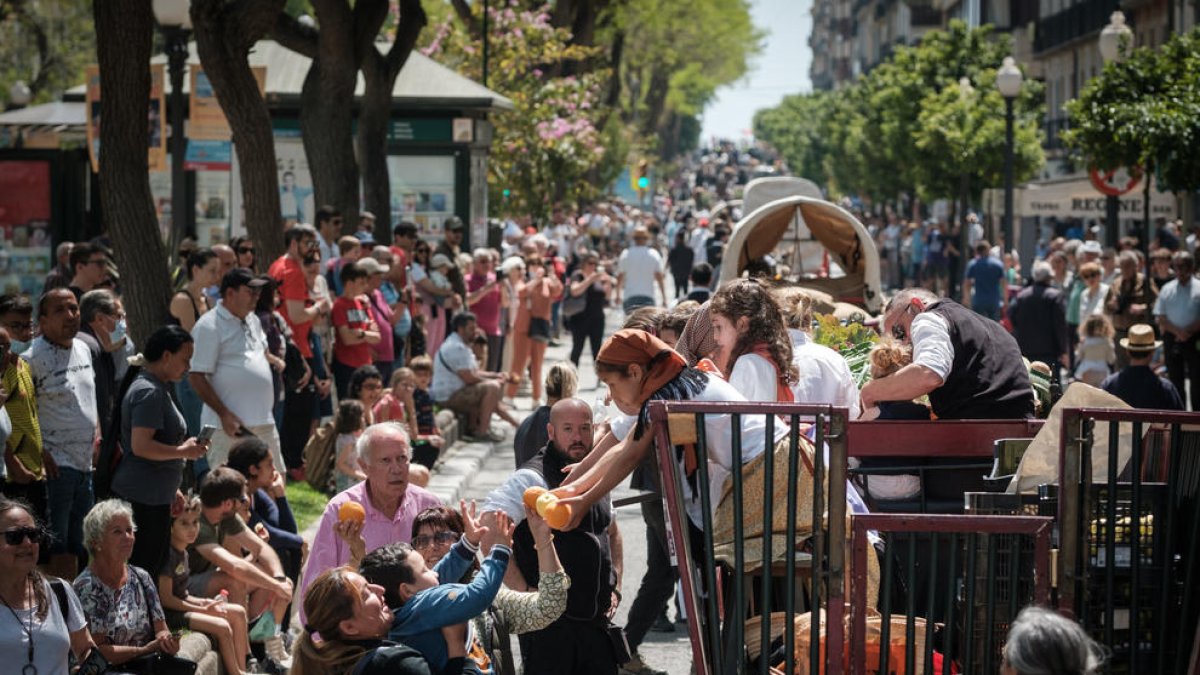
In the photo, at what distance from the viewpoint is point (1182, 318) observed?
61.9ft

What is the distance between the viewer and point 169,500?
30.9 ft

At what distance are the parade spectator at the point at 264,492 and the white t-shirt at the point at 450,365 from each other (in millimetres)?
8024

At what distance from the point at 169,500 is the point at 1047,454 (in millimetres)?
4611

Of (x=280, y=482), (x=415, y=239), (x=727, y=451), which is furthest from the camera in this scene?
(x=415, y=239)

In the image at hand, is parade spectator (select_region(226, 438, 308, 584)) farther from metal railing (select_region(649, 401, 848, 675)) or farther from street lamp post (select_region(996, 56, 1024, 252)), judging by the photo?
street lamp post (select_region(996, 56, 1024, 252))

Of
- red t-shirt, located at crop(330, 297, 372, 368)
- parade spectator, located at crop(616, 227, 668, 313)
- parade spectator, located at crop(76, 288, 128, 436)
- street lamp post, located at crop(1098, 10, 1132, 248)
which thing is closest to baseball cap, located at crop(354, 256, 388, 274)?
red t-shirt, located at crop(330, 297, 372, 368)

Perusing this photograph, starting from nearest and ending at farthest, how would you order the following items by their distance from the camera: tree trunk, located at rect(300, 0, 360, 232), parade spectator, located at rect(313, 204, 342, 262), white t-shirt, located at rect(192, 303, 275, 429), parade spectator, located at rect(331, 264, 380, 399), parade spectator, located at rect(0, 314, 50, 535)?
1. parade spectator, located at rect(0, 314, 50, 535)
2. white t-shirt, located at rect(192, 303, 275, 429)
3. parade spectator, located at rect(331, 264, 380, 399)
4. parade spectator, located at rect(313, 204, 342, 262)
5. tree trunk, located at rect(300, 0, 360, 232)

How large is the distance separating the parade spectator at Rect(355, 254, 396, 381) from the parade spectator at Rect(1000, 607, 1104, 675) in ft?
37.6

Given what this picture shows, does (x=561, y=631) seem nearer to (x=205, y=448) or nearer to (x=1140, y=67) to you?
(x=205, y=448)

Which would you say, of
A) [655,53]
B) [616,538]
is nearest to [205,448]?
[616,538]

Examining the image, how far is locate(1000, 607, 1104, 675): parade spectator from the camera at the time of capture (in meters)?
4.46

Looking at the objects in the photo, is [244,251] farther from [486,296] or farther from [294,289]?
[486,296]

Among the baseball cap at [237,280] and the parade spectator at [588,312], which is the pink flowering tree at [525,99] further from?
the baseball cap at [237,280]

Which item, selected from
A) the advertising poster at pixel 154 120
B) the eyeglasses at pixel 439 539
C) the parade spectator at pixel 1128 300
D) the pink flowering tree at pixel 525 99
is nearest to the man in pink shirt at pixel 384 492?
the eyeglasses at pixel 439 539
